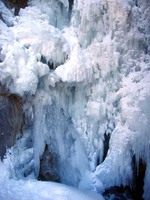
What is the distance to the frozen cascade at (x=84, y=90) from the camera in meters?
6.48

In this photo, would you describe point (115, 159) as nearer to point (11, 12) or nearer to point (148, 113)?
point (148, 113)

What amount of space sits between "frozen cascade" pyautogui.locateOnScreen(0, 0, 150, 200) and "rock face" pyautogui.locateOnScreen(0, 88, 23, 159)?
6.3 inches

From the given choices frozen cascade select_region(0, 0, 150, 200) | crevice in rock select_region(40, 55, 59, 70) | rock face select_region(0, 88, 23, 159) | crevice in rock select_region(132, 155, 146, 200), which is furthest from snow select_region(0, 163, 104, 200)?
crevice in rock select_region(40, 55, 59, 70)

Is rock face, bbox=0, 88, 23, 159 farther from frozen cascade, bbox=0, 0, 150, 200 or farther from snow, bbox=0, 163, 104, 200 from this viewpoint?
snow, bbox=0, 163, 104, 200

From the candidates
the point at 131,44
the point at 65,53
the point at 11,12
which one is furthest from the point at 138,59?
the point at 11,12

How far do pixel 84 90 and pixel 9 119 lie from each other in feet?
6.17

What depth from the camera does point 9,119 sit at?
607cm

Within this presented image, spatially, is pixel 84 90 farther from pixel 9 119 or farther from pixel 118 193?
pixel 118 193

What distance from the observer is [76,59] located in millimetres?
6727

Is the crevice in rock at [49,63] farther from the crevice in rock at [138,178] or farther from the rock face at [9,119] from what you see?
the crevice in rock at [138,178]

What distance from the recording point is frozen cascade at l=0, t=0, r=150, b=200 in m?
6.48

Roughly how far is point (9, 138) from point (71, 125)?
1549mm

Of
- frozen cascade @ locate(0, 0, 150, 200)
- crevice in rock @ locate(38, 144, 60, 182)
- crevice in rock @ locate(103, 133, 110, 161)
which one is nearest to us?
frozen cascade @ locate(0, 0, 150, 200)

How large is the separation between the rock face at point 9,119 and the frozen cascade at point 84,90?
16cm
